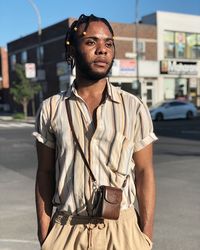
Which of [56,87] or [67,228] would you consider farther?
[56,87]

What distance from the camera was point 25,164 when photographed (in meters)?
12.1

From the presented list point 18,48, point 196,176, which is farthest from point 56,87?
point 196,176

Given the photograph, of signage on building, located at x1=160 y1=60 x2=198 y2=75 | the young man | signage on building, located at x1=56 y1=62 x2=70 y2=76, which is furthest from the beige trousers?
signage on building, located at x1=160 y1=60 x2=198 y2=75

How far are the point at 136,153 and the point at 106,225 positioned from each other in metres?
0.40

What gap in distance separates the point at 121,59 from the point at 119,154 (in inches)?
1528

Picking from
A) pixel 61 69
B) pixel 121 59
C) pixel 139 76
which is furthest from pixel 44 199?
pixel 139 76

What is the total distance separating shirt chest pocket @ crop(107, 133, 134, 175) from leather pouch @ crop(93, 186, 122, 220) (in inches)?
4.4

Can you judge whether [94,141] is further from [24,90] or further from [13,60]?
[13,60]

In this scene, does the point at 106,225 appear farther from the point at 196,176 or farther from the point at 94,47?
the point at 196,176

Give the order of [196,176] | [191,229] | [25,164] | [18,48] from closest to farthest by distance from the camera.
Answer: [191,229] → [196,176] → [25,164] → [18,48]

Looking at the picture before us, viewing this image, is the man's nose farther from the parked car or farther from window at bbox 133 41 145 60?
window at bbox 133 41 145 60

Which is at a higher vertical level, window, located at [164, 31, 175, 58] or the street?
window, located at [164, 31, 175, 58]

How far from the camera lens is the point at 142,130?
2400mm

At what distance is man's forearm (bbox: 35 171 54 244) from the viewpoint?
96.3 inches
